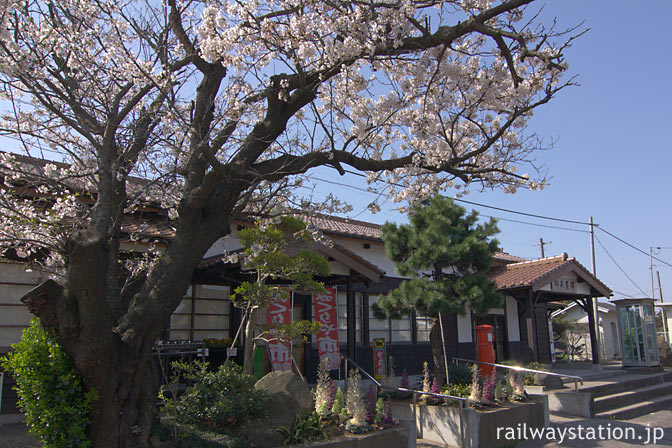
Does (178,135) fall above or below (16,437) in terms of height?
above

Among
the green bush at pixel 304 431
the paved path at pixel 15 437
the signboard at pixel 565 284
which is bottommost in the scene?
the paved path at pixel 15 437

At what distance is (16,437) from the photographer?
261 inches

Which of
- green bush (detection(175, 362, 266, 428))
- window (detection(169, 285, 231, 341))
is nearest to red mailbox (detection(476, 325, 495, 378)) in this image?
window (detection(169, 285, 231, 341))

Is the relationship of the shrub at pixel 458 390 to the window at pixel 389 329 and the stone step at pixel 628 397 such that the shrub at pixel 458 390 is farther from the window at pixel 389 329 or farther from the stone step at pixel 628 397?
the window at pixel 389 329

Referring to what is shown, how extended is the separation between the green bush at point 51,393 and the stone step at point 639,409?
9.83 meters

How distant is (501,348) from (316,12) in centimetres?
1571

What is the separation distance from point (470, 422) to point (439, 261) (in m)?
2.91

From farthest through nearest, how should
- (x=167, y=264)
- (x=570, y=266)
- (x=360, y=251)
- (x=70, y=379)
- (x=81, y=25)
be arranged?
(x=570, y=266)
(x=360, y=251)
(x=81, y=25)
(x=167, y=264)
(x=70, y=379)

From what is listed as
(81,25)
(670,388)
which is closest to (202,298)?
(81,25)

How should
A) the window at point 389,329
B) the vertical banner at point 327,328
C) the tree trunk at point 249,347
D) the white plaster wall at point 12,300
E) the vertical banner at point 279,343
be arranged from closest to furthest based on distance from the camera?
the tree trunk at point 249,347 < the white plaster wall at point 12,300 < the vertical banner at point 279,343 < the vertical banner at point 327,328 < the window at point 389,329

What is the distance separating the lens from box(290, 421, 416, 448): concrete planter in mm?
5736

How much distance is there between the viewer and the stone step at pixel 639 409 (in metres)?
10.2

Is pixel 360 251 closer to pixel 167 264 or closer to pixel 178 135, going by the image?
pixel 178 135

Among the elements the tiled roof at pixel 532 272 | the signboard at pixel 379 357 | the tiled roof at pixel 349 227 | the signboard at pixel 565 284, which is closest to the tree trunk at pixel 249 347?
the tiled roof at pixel 349 227
